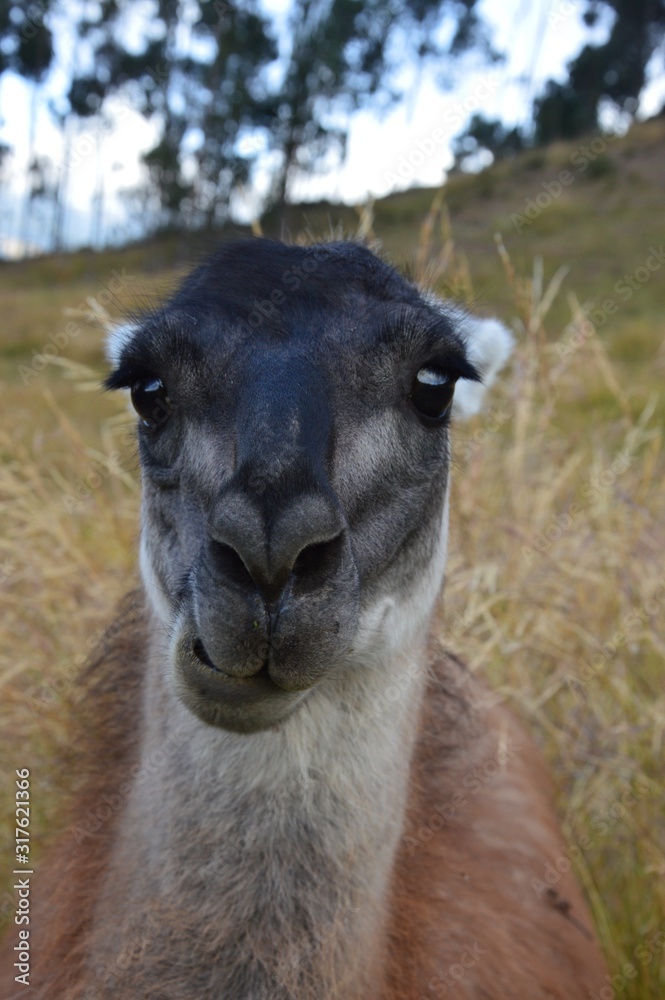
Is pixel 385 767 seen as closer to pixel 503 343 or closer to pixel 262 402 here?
pixel 262 402

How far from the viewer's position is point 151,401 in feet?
7.09

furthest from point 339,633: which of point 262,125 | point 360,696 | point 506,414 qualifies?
point 262,125

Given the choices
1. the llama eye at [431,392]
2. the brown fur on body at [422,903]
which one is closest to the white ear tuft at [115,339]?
the brown fur on body at [422,903]

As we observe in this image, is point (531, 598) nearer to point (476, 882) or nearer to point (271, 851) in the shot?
point (476, 882)

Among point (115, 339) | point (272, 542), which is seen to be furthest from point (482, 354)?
point (272, 542)

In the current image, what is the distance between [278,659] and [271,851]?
0.64 meters

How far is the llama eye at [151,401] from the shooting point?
2121 millimetres

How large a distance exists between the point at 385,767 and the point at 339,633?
26.0 inches

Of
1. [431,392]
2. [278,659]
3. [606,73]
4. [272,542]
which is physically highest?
[606,73]

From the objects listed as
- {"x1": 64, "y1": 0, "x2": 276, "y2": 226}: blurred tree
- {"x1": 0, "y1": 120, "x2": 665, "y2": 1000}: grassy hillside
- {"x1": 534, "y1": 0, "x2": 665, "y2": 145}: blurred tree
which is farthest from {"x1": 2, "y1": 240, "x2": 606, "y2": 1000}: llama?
{"x1": 534, "y1": 0, "x2": 665, "y2": 145}: blurred tree

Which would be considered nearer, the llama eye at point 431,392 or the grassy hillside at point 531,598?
the llama eye at point 431,392

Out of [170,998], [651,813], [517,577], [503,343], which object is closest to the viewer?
[170,998]

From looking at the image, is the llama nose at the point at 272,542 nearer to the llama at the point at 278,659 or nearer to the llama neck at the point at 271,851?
the llama at the point at 278,659

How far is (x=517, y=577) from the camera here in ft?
15.8
